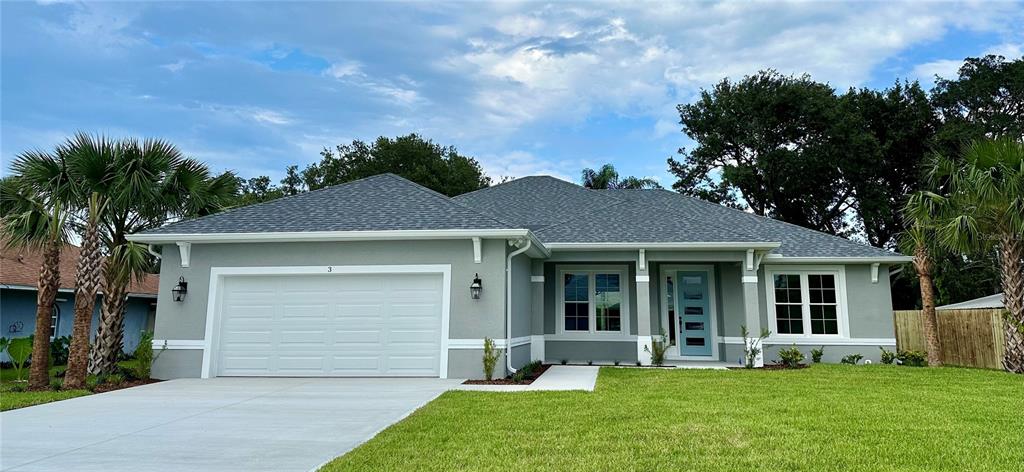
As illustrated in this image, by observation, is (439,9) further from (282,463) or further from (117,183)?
(282,463)

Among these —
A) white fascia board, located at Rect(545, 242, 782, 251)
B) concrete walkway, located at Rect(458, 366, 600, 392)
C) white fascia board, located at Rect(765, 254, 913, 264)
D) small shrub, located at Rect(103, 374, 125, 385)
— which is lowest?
small shrub, located at Rect(103, 374, 125, 385)

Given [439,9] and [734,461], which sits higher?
[439,9]

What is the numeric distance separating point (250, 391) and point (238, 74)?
10.2 meters

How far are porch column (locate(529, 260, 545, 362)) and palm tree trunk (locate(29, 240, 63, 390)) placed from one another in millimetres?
8693

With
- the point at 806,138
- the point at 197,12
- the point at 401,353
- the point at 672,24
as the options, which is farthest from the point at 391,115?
the point at 806,138

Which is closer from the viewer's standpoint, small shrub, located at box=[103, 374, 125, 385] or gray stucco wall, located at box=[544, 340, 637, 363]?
small shrub, located at box=[103, 374, 125, 385]

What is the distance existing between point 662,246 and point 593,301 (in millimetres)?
2306

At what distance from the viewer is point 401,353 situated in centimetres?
1048

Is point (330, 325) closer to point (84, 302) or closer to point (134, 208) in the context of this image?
point (84, 302)

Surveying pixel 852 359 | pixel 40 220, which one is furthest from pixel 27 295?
pixel 852 359

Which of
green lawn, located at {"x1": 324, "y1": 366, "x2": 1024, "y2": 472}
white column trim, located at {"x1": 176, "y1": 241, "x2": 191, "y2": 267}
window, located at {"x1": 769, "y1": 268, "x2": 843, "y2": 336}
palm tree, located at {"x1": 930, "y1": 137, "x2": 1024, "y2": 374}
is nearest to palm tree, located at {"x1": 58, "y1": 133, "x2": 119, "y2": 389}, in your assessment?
white column trim, located at {"x1": 176, "y1": 241, "x2": 191, "y2": 267}

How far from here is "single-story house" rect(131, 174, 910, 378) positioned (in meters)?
10.4

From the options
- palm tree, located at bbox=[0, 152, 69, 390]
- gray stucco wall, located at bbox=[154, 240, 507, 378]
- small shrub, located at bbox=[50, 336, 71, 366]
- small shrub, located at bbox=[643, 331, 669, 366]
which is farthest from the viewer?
small shrub, located at bbox=[50, 336, 71, 366]

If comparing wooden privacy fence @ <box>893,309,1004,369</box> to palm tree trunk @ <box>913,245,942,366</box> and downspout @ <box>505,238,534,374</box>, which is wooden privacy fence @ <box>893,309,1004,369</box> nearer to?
palm tree trunk @ <box>913,245,942,366</box>
